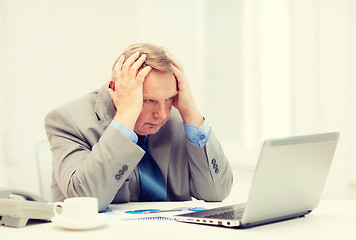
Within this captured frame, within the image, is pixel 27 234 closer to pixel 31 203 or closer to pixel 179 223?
pixel 31 203

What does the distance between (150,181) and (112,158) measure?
34 centimetres

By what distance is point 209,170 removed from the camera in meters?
1.80

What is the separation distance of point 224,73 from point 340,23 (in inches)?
44.1

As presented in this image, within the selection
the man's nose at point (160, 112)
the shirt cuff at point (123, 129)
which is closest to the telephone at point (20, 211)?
the shirt cuff at point (123, 129)

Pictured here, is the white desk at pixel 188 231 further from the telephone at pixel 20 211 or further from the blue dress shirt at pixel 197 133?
the blue dress shirt at pixel 197 133

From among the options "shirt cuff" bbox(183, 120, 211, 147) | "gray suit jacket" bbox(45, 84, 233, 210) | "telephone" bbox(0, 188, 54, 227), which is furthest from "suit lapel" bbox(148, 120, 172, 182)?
"telephone" bbox(0, 188, 54, 227)

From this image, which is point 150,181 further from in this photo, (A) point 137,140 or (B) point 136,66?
(B) point 136,66

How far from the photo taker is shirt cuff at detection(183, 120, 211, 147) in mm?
1763

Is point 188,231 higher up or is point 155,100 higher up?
point 155,100

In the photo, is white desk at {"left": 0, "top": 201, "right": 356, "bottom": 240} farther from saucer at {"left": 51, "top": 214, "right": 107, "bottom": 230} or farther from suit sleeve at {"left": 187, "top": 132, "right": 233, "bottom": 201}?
suit sleeve at {"left": 187, "top": 132, "right": 233, "bottom": 201}

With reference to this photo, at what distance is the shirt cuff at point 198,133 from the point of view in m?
1.76

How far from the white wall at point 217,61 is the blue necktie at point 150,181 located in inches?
34.5

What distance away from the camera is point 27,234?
1.07 m

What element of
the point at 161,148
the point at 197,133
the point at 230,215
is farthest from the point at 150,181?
the point at 230,215
